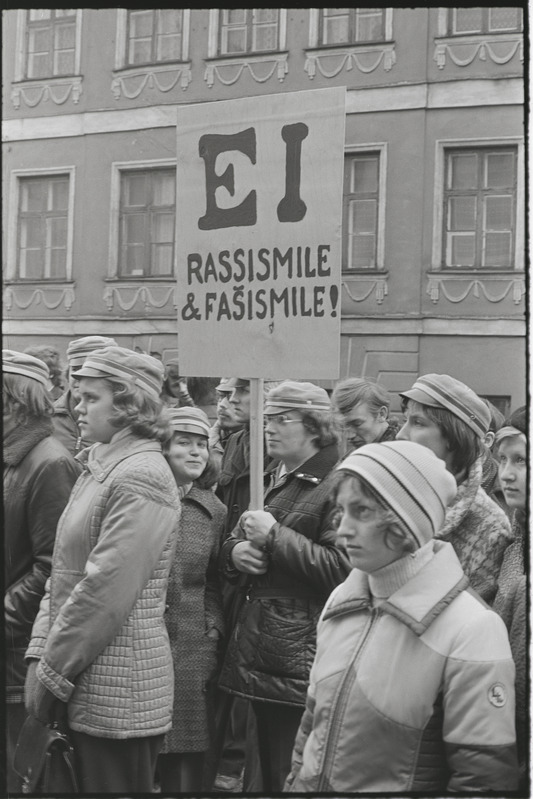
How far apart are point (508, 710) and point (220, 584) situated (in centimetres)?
196

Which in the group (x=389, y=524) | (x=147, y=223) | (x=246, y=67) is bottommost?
(x=389, y=524)

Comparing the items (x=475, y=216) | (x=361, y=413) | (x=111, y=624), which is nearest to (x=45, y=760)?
(x=111, y=624)

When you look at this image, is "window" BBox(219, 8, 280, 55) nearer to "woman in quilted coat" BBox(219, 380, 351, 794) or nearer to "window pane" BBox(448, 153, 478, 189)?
"woman in quilted coat" BBox(219, 380, 351, 794)

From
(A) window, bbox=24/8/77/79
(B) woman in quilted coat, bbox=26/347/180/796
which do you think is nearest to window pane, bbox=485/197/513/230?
(A) window, bbox=24/8/77/79

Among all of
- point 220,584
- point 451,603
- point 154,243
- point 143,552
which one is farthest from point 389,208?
point 451,603

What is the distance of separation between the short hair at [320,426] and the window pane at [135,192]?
5.21m

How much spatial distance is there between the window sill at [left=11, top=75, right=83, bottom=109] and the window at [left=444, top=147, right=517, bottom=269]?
3.28 m

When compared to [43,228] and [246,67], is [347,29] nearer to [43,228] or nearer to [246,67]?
[246,67]

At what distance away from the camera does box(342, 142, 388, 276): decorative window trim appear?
29.1 ft

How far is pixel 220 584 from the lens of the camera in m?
4.03

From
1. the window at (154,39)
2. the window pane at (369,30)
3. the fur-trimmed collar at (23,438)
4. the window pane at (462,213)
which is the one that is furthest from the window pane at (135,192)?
the fur-trimmed collar at (23,438)

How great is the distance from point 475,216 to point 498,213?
320 millimetres

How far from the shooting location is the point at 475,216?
9180 millimetres

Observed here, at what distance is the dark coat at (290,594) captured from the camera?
344cm
